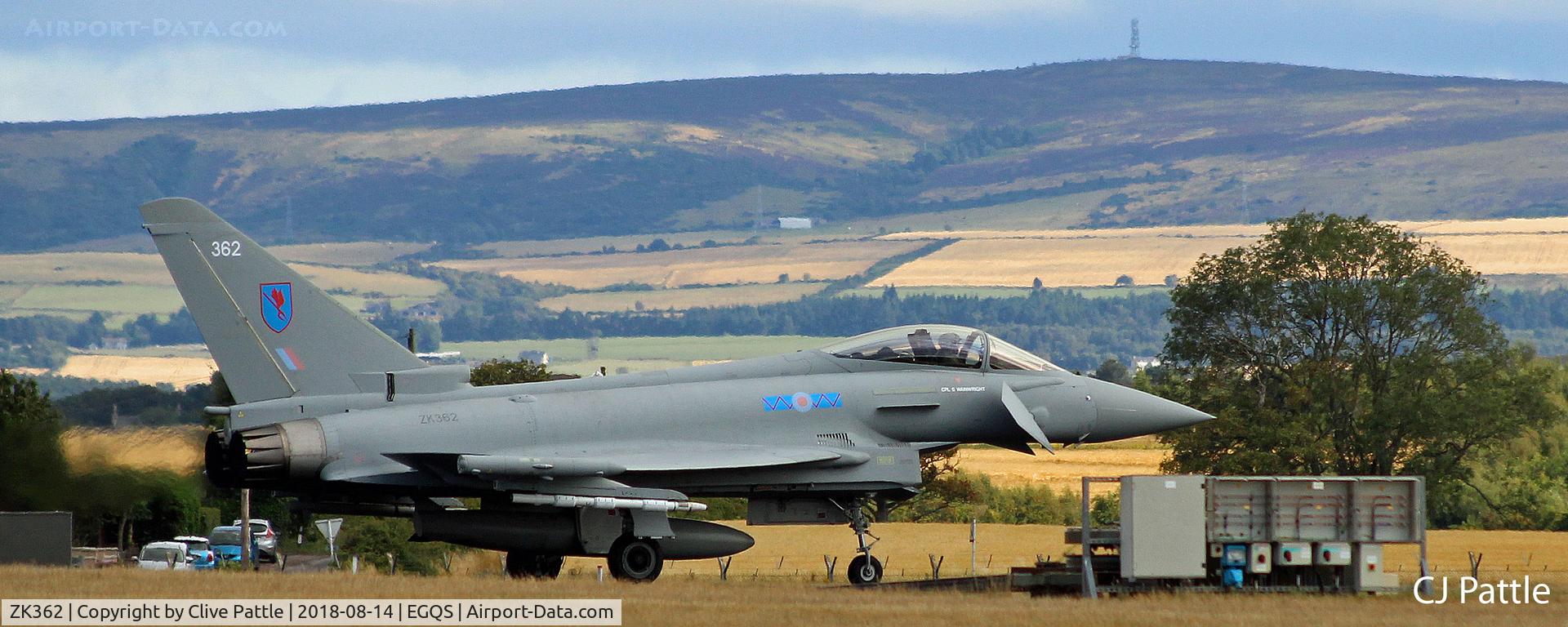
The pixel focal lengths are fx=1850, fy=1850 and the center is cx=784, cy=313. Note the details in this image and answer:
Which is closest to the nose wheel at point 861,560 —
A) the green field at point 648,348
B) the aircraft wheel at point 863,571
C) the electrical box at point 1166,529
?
the aircraft wheel at point 863,571

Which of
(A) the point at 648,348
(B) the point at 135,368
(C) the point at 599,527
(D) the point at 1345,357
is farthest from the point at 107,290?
(C) the point at 599,527

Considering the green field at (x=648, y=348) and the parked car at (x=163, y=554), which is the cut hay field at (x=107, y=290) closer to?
the green field at (x=648, y=348)

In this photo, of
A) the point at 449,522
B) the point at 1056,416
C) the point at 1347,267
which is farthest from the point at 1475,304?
the point at 449,522

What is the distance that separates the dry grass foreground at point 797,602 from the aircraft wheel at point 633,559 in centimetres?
68

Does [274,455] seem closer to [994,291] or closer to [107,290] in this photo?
[994,291]

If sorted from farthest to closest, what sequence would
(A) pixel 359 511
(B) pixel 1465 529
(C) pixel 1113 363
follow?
(C) pixel 1113 363
(B) pixel 1465 529
(A) pixel 359 511

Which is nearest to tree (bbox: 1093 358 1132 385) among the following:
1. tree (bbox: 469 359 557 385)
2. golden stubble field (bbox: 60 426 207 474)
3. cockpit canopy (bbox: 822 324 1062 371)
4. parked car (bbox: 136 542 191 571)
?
tree (bbox: 469 359 557 385)

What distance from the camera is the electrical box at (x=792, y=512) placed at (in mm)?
22578

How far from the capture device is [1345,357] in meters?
48.4

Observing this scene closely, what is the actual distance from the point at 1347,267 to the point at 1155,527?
2930 cm

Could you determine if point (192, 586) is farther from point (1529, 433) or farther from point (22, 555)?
point (1529, 433)

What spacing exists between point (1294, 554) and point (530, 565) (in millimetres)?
8975

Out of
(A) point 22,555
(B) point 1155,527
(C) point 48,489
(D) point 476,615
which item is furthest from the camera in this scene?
(C) point 48,489

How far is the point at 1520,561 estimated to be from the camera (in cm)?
3634
